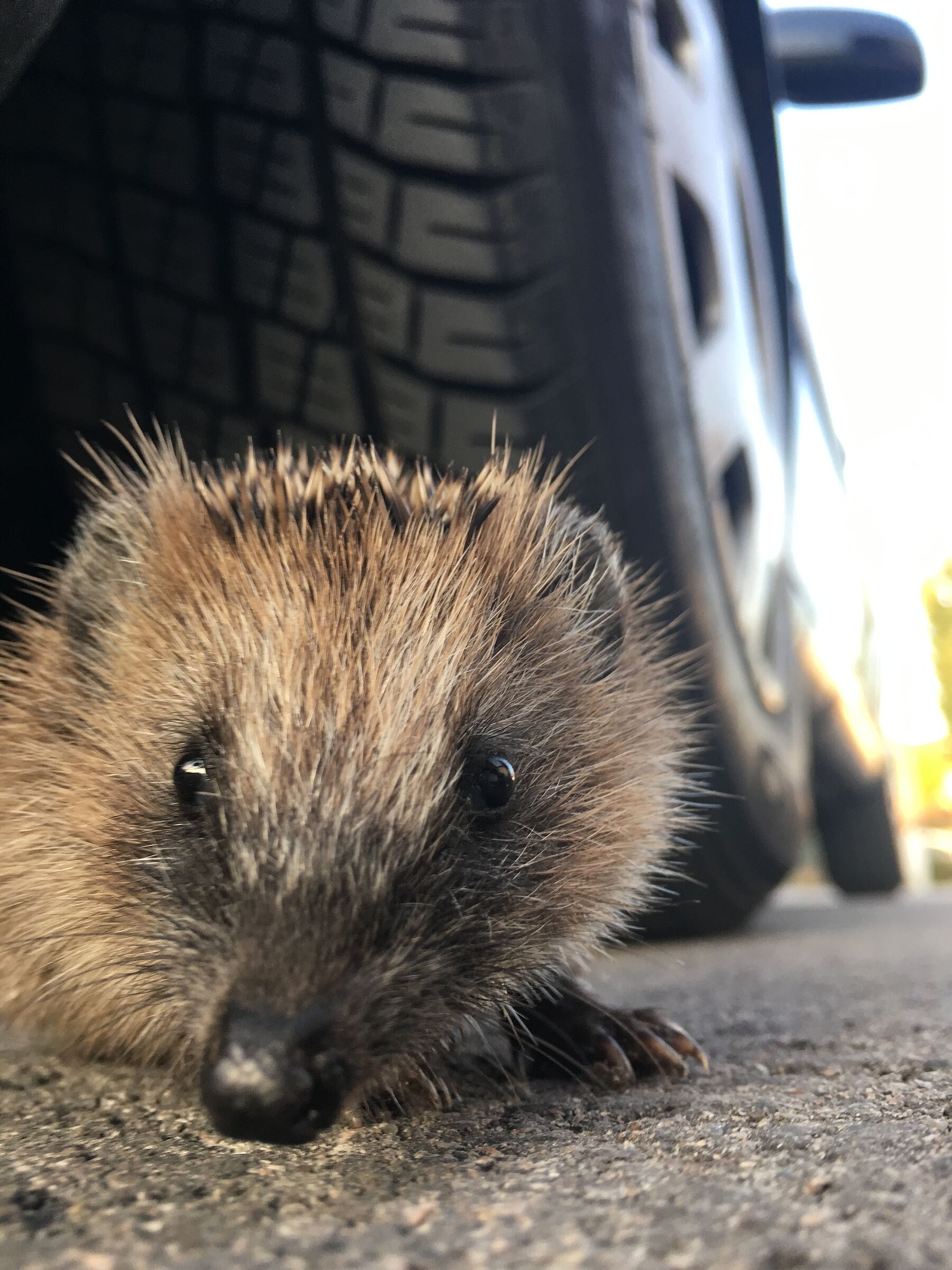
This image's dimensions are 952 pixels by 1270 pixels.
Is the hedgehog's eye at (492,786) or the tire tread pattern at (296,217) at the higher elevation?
the tire tread pattern at (296,217)

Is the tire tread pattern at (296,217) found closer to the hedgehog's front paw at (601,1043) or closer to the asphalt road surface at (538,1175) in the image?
the hedgehog's front paw at (601,1043)

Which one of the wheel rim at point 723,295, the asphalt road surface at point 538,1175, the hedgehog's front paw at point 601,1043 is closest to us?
the asphalt road surface at point 538,1175

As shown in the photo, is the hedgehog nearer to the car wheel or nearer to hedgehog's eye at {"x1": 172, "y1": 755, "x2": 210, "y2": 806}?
hedgehog's eye at {"x1": 172, "y1": 755, "x2": 210, "y2": 806}

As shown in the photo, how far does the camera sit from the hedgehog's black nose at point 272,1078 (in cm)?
90

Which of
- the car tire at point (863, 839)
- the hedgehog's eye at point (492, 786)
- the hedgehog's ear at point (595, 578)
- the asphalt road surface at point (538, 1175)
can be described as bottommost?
the car tire at point (863, 839)

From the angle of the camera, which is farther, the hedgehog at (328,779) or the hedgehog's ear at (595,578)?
the hedgehog's ear at (595,578)

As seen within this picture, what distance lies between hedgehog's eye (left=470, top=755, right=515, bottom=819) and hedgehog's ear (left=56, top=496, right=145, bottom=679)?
1.87 ft

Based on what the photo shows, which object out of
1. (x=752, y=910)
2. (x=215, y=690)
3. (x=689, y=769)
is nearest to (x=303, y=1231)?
(x=215, y=690)

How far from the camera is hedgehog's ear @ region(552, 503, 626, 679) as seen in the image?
61.7 inches

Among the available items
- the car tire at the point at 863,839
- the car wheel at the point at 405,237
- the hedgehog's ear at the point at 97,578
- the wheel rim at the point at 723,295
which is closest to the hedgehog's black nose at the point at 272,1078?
the hedgehog's ear at the point at 97,578

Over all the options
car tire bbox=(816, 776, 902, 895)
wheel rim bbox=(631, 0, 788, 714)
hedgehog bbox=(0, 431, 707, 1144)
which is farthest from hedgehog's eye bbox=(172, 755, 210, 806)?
car tire bbox=(816, 776, 902, 895)

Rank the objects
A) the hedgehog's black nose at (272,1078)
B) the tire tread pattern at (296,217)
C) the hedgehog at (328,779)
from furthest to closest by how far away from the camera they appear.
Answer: the tire tread pattern at (296,217)
the hedgehog at (328,779)
the hedgehog's black nose at (272,1078)

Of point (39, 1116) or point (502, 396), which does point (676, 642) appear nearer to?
point (502, 396)

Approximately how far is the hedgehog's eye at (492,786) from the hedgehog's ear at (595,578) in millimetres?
291
